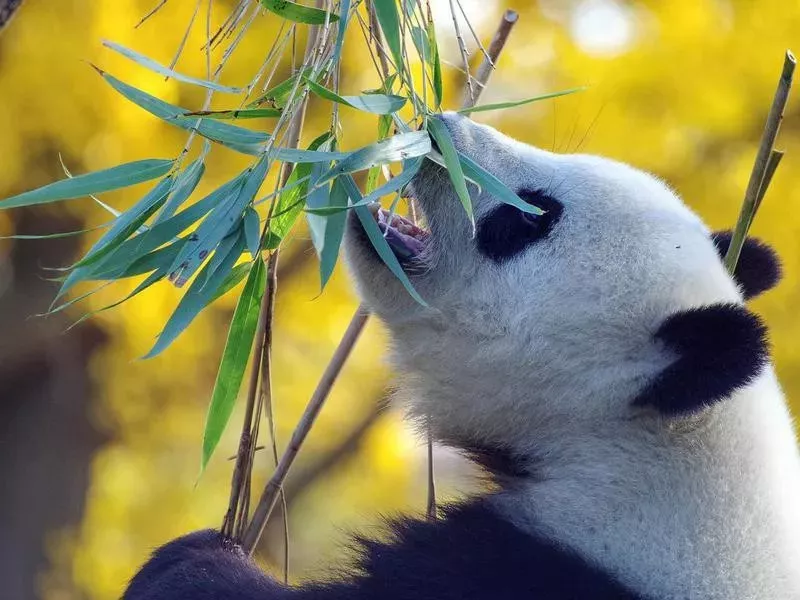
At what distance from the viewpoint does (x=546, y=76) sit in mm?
4754

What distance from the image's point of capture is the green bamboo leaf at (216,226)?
1.41 metres

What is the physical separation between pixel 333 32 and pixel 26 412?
4731 millimetres

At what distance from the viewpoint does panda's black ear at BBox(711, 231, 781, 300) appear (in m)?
1.95

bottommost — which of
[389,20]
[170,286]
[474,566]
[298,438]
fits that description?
[474,566]

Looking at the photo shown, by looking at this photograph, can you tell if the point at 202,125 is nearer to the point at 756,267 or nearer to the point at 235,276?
the point at 235,276

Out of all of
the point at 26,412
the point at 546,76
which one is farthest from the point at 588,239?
the point at 26,412

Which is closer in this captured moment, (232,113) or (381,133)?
(232,113)

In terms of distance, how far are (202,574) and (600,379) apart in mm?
774

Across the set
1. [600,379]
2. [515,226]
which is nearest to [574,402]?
[600,379]

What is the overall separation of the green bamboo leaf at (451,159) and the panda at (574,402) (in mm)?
110

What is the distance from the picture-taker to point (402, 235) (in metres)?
1.75

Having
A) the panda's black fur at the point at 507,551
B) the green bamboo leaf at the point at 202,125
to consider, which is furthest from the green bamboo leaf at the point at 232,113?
the panda's black fur at the point at 507,551

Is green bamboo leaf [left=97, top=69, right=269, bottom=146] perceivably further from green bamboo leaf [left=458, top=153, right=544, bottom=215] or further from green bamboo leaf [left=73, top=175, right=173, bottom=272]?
green bamboo leaf [left=458, top=153, right=544, bottom=215]

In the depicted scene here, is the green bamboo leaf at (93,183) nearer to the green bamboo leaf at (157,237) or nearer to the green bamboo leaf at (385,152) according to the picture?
the green bamboo leaf at (157,237)
